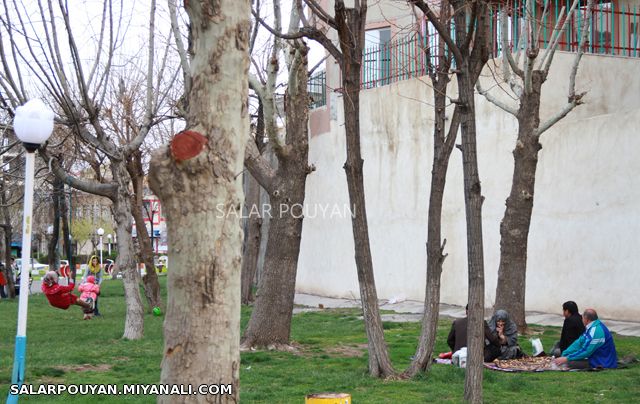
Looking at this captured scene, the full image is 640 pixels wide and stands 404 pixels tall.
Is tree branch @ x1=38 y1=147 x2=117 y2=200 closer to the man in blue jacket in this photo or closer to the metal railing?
the metal railing

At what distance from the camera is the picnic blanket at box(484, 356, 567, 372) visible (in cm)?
1121

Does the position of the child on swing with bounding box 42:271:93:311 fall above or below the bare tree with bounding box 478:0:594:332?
below

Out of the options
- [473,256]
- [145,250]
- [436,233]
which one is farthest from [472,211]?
[145,250]

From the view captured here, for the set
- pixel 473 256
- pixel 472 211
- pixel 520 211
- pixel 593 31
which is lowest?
pixel 473 256

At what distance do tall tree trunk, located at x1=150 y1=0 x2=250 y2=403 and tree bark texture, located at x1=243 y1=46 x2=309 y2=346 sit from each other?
7.90 metres

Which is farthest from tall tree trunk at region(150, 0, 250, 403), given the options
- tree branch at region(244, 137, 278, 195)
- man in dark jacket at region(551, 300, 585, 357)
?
tree branch at region(244, 137, 278, 195)

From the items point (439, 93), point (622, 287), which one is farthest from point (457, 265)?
point (439, 93)

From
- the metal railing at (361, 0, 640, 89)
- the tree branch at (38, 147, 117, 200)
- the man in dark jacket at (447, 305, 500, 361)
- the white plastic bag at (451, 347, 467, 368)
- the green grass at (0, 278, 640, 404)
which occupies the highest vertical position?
the metal railing at (361, 0, 640, 89)

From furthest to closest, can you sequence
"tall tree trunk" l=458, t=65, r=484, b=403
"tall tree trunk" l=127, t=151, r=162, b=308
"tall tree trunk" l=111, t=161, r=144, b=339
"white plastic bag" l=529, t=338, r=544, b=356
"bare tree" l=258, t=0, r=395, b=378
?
"tall tree trunk" l=127, t=151, r=162, b=308 → "tall tree trunk" l=111, t=161, r=144, b=339 → "white plastic bag" l=529, t=338, r=544, b=356 → "bare tree" l=258, t=0, r=395, b=378 → "tall tree trunk" l=458, t=65, r=484, b=403

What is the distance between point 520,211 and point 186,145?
10226mm

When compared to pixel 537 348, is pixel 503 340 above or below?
above

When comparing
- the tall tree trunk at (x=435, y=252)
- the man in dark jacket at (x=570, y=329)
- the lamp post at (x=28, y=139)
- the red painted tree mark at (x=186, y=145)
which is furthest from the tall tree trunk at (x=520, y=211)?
the red painted tree mark at (x=186, y=145)

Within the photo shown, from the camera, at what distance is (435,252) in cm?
1028

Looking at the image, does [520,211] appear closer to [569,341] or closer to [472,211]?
[569,341]
